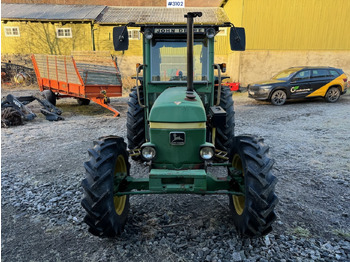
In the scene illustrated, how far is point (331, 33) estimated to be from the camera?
15.2 meters

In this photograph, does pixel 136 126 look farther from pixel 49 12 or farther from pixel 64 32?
pixel 49 12

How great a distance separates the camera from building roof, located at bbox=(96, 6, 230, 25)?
703 inches

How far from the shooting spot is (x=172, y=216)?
3.11 meters

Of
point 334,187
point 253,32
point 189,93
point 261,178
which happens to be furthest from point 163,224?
point 253,32

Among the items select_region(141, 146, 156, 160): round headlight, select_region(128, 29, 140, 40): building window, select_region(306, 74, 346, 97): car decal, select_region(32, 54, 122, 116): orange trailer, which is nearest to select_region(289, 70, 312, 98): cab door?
select_region(306, 74, 346, 97): car decal

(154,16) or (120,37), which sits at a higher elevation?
(154,16)

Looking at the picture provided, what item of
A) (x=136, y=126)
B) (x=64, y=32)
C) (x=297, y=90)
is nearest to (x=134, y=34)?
(x=64, y=32)

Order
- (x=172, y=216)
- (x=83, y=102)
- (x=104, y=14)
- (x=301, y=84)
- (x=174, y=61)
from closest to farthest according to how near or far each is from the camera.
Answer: (x=172, y=216) → (x=174, y=61) → (x=301, y=84) → (x=83, y=102) → (x=104, y=14)

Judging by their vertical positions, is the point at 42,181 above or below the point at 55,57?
below

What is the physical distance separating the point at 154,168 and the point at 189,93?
93 cm

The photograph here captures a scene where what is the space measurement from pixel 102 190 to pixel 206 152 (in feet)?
3.72

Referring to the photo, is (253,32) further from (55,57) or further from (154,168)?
(154,168)

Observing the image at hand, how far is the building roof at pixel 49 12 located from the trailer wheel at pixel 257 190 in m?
18.3

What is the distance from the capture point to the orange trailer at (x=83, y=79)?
8742 mm
